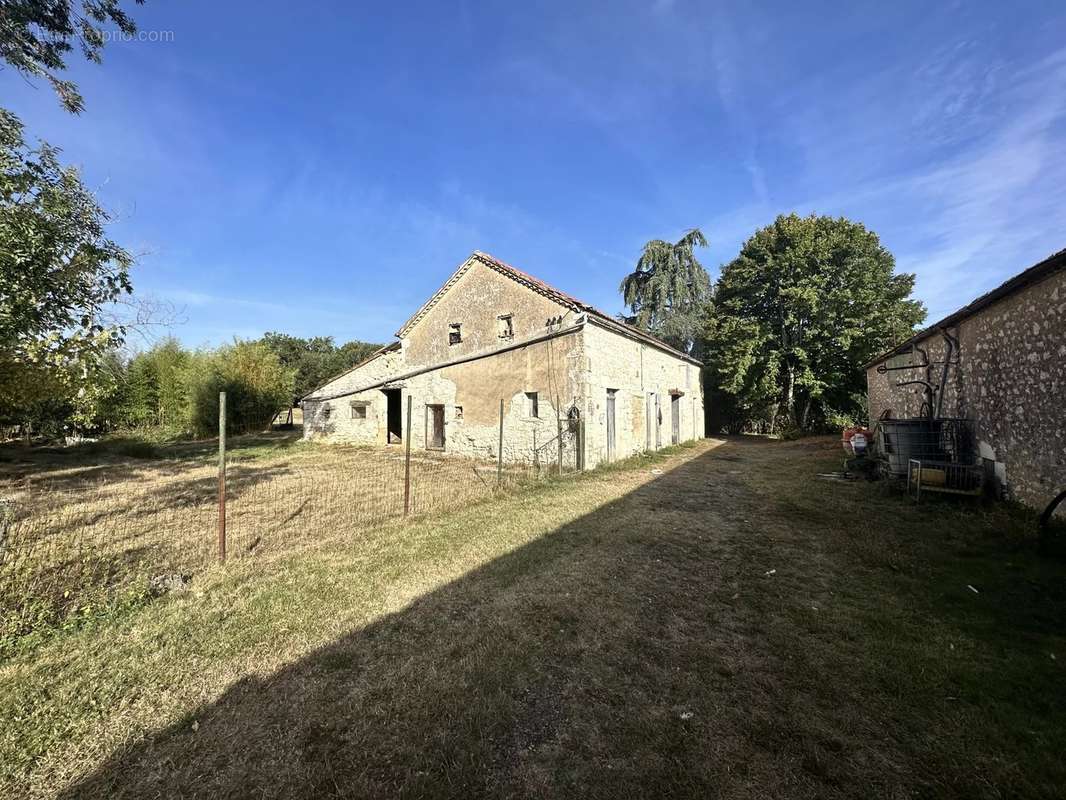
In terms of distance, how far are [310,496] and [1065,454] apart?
38.5 ft

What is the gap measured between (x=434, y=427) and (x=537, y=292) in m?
6.40

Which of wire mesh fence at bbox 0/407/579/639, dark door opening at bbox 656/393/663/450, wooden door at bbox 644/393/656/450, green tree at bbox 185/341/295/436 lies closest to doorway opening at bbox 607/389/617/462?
wire mesh fence at bbox 0/407/579/639

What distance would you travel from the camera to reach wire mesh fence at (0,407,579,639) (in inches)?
154

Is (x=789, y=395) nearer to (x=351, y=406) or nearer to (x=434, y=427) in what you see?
(x=434, y=427)

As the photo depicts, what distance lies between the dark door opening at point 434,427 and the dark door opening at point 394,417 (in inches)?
129

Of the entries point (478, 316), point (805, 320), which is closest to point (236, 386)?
point (478, 316)

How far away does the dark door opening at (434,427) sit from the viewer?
50.3 feet

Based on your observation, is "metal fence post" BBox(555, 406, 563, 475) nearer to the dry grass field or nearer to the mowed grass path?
the dry grass field

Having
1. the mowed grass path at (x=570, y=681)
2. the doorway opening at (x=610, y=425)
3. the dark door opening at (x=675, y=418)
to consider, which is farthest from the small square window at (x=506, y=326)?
the mowed grass path at (x=570, y=681)

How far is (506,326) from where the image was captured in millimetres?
13578

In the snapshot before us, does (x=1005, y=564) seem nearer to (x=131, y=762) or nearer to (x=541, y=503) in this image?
(x=541, y=503)

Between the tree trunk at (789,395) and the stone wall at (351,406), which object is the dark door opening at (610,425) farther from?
the tree trunk at (789,395)

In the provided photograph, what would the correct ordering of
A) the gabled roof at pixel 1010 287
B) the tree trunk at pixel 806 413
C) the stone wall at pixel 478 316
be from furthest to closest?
the tree trunk at pixel 806 413
the stone wall at pixel 478 316
the gabled roof at pixel 1010 287

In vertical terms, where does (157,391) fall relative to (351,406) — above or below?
above
